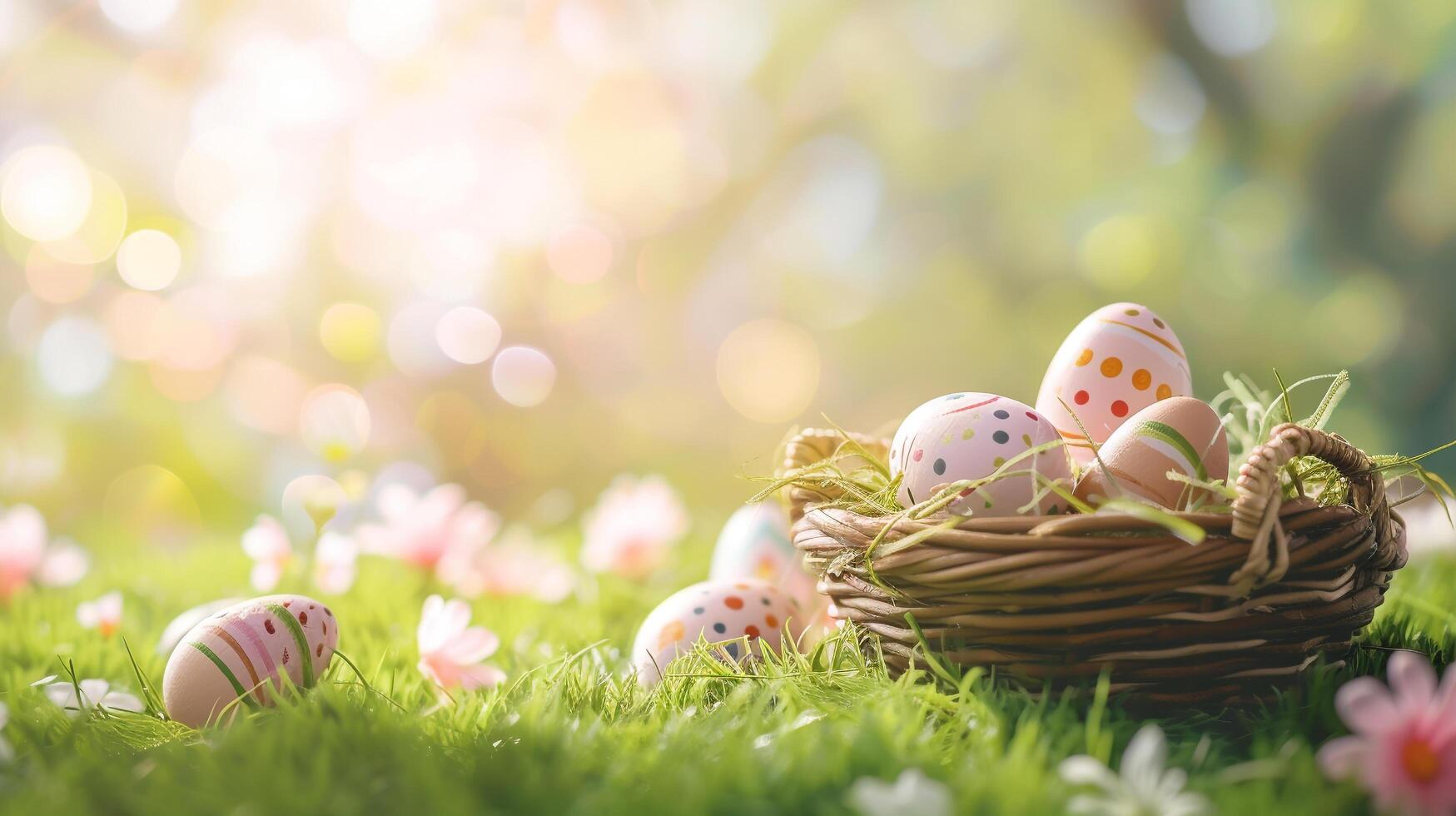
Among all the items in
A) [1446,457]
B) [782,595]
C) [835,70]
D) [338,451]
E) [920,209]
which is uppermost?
[835,70]

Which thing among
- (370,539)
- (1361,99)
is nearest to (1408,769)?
(370,539)

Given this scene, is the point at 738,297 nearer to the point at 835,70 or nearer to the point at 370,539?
the point at 835,70

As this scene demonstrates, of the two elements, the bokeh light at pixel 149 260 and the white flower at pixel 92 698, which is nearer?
the white flower at pixel 92 698

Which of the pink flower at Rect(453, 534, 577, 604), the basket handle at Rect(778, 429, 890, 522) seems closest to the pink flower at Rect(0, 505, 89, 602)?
the pink flower at Rect(453, 534, 577, 604)

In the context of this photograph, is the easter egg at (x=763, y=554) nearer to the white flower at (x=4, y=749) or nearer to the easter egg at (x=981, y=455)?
the easter egg at (x=981, y=455)

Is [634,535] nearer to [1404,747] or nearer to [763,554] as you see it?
[763,554]

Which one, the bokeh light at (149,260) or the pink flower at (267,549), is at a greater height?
the bokeh light at (149,260)

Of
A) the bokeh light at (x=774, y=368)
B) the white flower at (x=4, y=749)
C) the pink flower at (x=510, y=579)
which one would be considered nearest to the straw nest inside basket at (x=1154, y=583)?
the white flower at (x=4, y=749)
